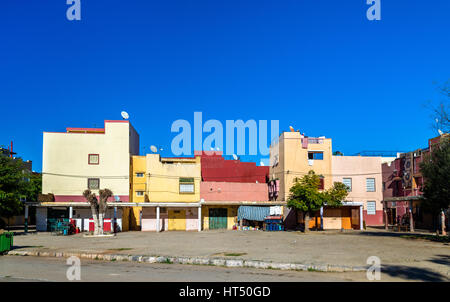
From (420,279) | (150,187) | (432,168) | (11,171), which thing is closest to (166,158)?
(150,187)

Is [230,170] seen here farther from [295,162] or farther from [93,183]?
[93,183]

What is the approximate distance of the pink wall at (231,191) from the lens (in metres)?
47.4

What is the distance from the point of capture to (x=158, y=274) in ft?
44.7

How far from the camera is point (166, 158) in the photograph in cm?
4994

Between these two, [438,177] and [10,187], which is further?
[10,187]

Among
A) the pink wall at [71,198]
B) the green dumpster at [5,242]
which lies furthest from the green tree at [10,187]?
the green dumpster at [5,242]

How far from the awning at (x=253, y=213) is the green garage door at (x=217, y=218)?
2.46 m

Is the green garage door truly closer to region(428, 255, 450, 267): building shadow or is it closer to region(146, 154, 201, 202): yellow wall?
region(146, 154, 201, 202): yellow wall

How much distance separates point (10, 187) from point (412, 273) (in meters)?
36.2
